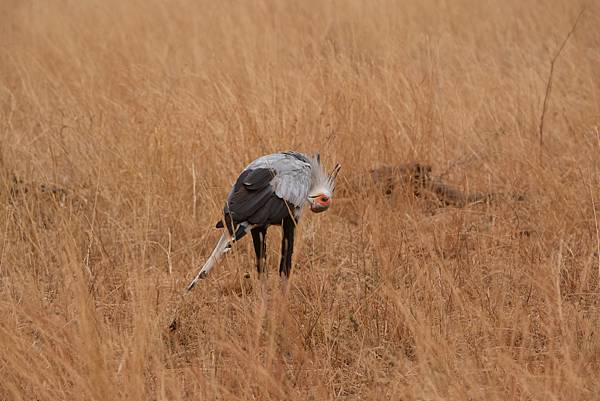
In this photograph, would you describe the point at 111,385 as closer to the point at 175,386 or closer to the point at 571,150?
the point at 175,386

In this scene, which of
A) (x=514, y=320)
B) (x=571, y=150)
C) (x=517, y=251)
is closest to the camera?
(x=514, y=320)

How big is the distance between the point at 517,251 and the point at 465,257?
22 centimetres

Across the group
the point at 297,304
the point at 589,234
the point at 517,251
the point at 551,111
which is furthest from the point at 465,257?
the point at 551,111

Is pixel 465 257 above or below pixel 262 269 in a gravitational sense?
below

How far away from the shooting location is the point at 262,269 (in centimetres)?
312

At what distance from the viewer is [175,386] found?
2.46 meters

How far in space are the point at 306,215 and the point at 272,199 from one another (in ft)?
3.90

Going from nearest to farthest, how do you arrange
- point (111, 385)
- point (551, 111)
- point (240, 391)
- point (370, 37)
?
point (111, 385) → point (240, 391) → point (551, 111) → point (370, 37)

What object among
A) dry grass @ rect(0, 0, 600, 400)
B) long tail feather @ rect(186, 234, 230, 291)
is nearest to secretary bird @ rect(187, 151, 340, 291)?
long tail feather @ rect(186, 234, 230, 291)

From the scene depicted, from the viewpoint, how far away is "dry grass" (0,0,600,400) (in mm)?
2697

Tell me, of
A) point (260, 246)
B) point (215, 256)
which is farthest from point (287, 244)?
point (215, 256)

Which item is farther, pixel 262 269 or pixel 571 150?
pixel 571 150

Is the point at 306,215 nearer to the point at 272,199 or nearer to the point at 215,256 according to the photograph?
the point at 272,199

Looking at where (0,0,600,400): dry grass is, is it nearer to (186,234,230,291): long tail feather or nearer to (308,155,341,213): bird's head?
(186,234,230,291): long tail feather
